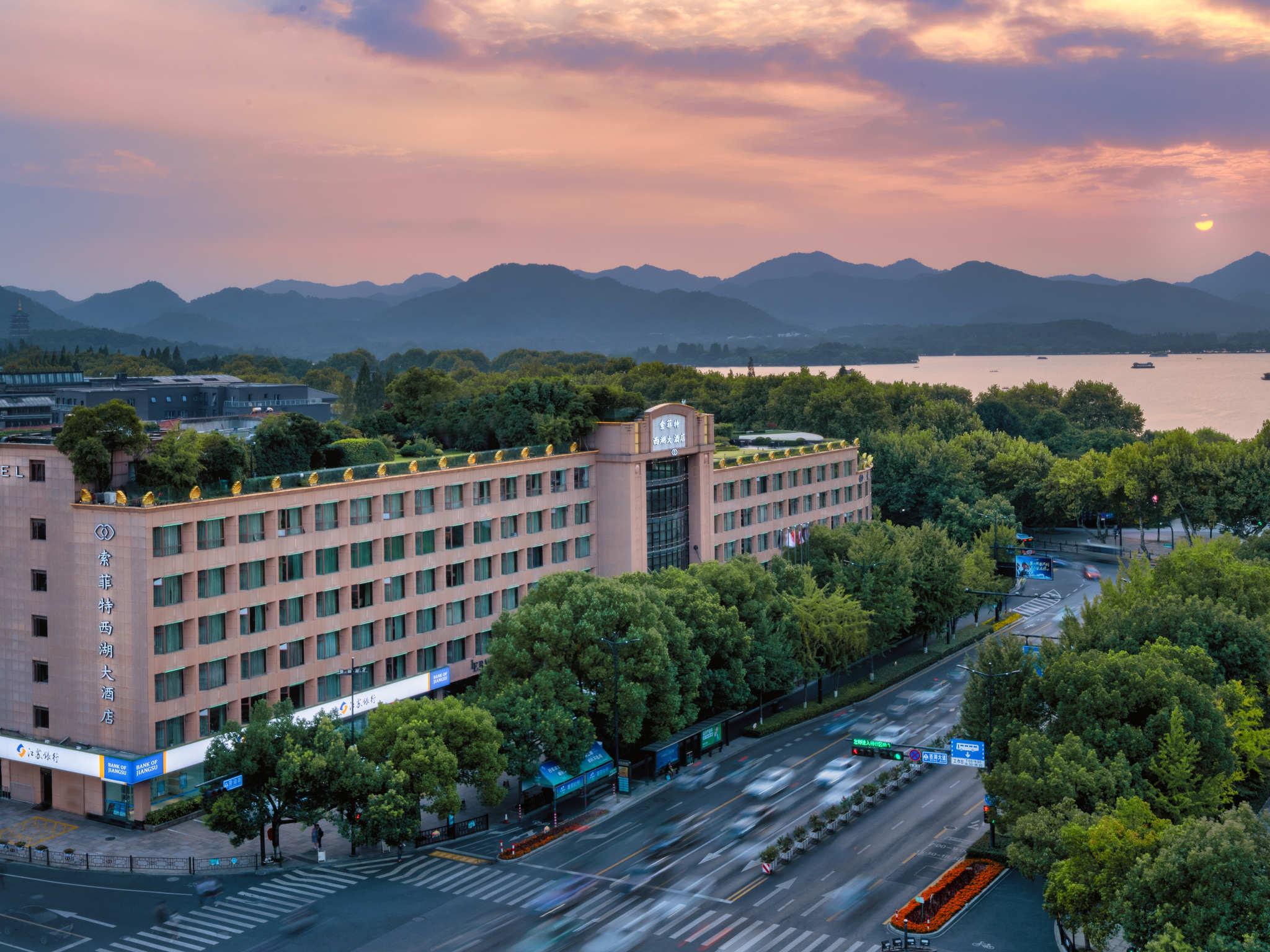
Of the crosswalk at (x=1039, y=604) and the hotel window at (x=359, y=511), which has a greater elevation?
the hotel window at (x=359, y=511)

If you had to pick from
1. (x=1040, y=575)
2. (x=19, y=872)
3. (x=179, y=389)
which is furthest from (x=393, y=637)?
(x=179, y=389)

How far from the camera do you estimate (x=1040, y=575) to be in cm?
11894

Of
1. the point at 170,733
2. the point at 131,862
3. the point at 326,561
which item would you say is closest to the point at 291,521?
the point at 326,561

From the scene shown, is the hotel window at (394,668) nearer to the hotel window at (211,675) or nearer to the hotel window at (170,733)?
the hotel window at (211,675)

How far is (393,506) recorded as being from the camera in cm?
8238

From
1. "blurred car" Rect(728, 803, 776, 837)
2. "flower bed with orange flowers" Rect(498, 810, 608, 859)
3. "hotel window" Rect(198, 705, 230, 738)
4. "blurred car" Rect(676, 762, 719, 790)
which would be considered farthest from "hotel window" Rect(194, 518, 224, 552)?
"blurred car" Rect(728, 803, 776, 837)

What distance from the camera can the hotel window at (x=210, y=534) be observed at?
69500 millimetres

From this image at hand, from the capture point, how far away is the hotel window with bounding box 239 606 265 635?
72312mm

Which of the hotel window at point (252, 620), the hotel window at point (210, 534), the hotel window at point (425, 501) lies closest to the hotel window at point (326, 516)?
the hotel window at point (252, 620)

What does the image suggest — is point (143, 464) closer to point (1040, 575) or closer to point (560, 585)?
point (560, 585)

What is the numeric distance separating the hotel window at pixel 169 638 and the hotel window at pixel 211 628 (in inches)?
44.7

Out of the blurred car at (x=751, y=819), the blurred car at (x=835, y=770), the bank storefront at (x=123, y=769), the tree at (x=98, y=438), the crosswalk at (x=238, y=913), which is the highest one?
the tree at (x=98, y=438)

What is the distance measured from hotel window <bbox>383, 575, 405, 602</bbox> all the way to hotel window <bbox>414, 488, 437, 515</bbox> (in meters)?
4.68

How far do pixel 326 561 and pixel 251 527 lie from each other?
6.34 metres
